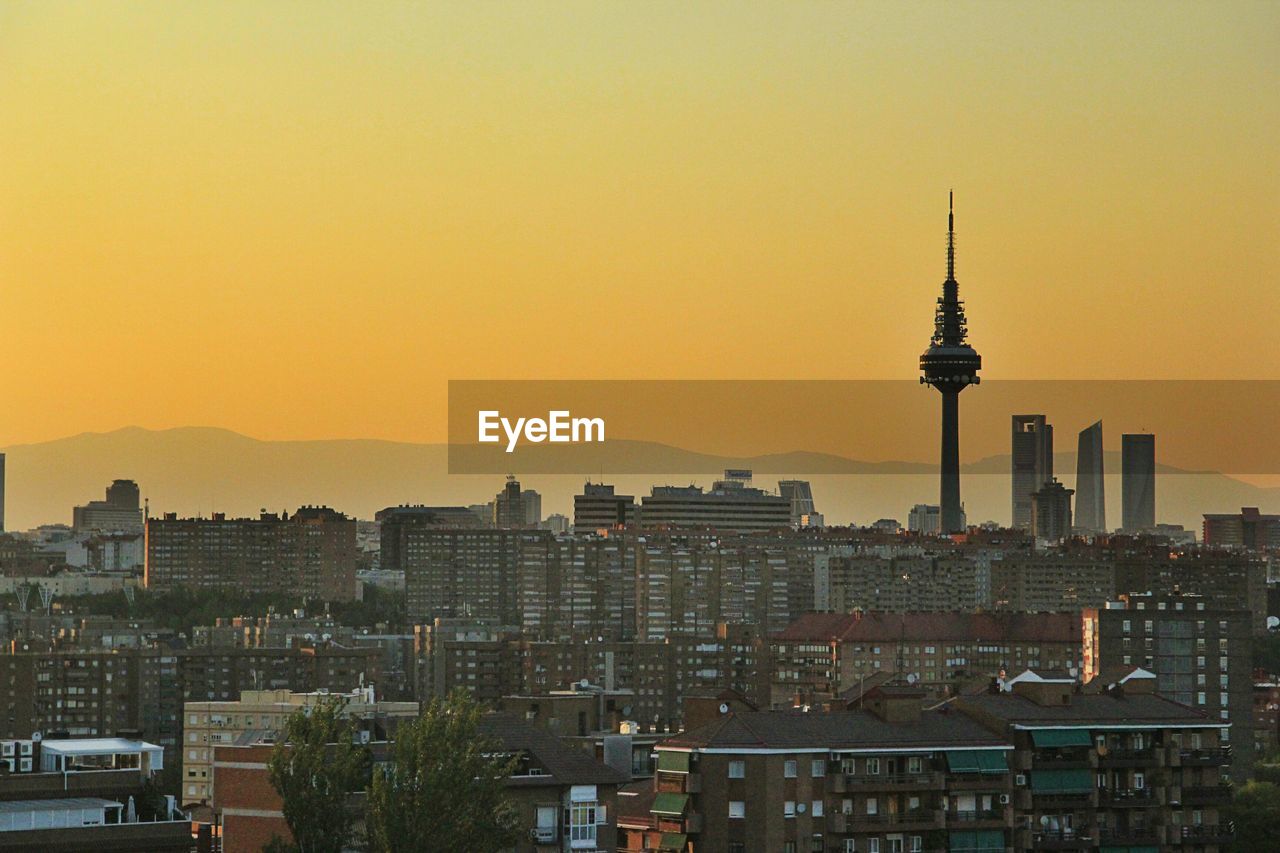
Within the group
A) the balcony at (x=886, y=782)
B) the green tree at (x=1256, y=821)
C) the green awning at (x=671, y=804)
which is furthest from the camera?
the green tree at (x=1256, y=821)

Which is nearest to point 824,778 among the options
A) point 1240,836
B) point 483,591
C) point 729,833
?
point 729,833

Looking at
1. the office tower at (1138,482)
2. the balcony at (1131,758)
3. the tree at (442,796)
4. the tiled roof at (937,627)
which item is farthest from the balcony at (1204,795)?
the office tower at (1138,482)

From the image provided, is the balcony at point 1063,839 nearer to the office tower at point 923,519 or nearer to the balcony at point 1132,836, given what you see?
the balcony at point 1132,836

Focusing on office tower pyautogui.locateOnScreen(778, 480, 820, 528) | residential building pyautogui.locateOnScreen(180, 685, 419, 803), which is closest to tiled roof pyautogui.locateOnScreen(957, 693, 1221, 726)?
residential building pyautogui.locateOnScreen(180, 685, 419, 803)

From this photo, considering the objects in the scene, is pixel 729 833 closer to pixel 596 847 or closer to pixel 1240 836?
pixel 596 847

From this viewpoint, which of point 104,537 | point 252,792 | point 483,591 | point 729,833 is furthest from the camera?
point 104,537

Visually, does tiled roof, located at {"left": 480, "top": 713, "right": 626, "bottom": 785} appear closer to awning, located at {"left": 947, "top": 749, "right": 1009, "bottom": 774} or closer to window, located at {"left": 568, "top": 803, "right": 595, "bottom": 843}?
window, located at {"left": 568, "top": 803, "right": 595, "bottom": 843}
